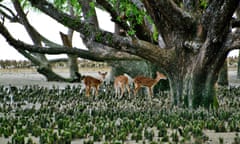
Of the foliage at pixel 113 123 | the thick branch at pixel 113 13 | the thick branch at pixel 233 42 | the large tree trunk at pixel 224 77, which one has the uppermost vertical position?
the thick branch at pixel 113 13

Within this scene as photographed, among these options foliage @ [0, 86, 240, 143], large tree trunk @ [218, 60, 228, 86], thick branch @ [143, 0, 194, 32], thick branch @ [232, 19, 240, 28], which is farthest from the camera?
large tree trunk @ [218, 60, 228, 86]

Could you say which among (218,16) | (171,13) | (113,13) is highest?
(113,13)

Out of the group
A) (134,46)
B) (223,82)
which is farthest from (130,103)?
(223,82)

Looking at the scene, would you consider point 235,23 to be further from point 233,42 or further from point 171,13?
point 171,13

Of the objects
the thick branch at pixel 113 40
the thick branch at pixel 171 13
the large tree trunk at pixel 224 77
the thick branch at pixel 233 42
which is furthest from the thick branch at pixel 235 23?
the large tree trunk at pixel 224 77

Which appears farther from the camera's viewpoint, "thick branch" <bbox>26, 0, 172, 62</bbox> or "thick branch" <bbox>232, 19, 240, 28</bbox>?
"thick branch" <bbox>232, 19, 240, 28</bbox>

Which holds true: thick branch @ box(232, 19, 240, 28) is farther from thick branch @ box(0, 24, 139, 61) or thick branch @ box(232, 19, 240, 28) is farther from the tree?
thick branch @ box(0, 24, 139, 61)

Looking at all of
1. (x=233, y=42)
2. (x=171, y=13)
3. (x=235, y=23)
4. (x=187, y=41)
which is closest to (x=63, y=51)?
(x=187, y=41)

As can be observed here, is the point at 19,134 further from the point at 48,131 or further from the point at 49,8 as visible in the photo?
the point at 49,8

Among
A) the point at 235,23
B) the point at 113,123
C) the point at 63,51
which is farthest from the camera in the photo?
the point at 63,51

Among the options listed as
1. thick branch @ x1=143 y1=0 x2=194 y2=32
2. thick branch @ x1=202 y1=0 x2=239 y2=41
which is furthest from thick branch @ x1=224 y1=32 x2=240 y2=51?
thick branch @ x1=143 y1=0 x2=194 y2=32

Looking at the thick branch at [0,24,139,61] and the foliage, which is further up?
the thick branch at [0,24,139,61]

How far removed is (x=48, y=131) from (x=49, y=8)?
565 cm

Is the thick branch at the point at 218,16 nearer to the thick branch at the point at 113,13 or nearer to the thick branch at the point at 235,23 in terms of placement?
the thick branch at the point at 235,23
